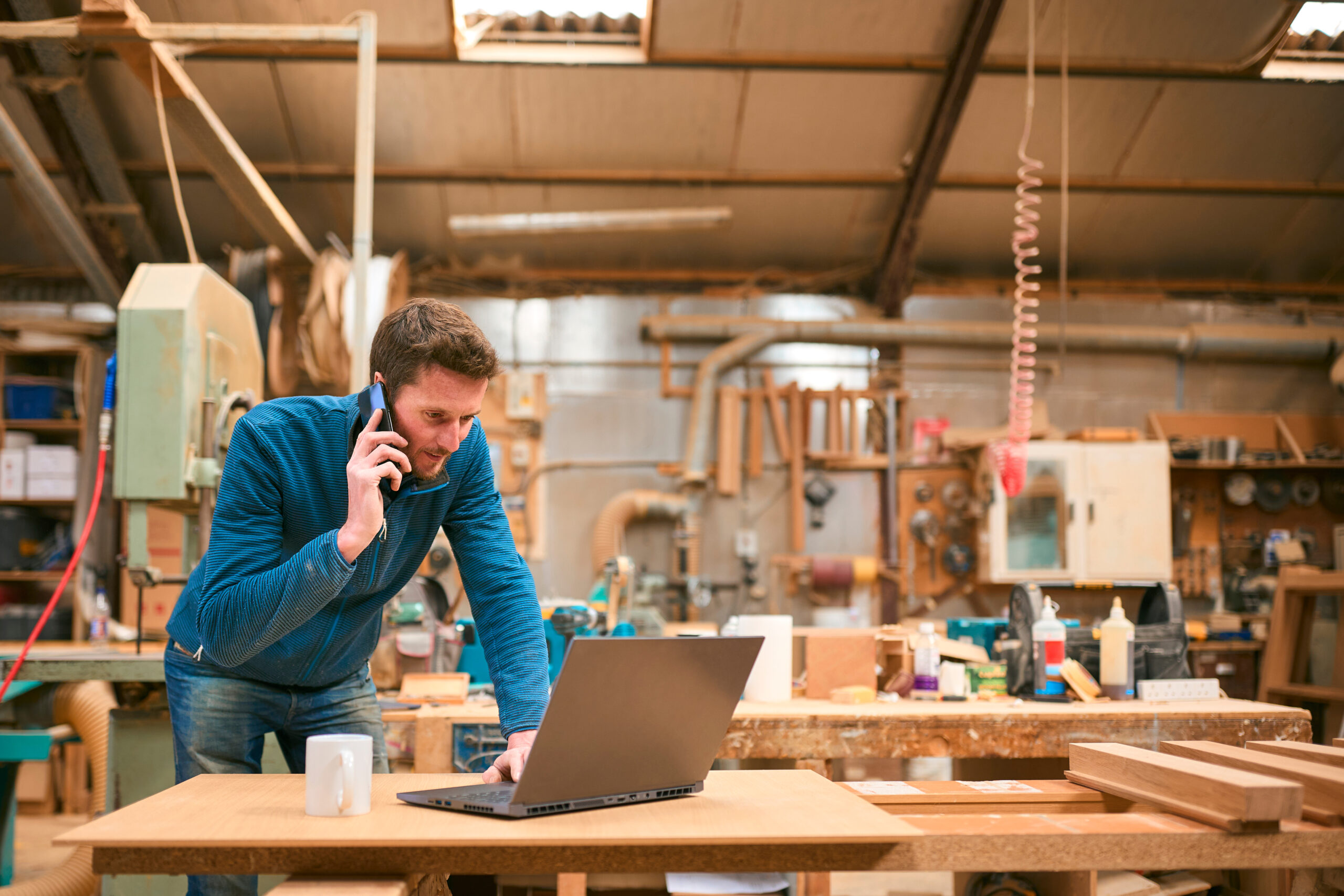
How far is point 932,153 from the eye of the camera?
17.7 feet

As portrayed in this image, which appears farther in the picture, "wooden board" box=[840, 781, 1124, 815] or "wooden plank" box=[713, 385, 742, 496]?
"wooden plank" box=[713, 385, 742, 496]

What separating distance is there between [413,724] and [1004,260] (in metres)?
5.05

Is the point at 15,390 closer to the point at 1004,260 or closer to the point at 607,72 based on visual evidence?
the point at 607,72

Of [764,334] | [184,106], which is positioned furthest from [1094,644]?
[184,106]

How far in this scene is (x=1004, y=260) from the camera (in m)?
6.42

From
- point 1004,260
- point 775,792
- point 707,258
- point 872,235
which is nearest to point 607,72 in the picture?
point 707,258

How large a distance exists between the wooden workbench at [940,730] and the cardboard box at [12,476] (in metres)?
4.01

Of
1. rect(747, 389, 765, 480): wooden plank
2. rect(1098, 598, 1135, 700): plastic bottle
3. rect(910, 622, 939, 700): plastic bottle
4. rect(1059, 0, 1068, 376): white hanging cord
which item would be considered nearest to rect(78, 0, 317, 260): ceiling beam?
rect(747, 389, 765, 480): wooden plank

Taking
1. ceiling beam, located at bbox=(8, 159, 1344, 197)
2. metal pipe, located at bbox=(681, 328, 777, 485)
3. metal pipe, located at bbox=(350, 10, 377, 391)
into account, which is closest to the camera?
metal pipe, located at bbox=(350, 10, 377, 391)

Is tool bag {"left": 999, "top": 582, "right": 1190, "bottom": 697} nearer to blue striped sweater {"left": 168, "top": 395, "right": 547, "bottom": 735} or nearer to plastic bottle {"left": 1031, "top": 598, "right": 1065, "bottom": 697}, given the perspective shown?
plastic bottle {"left": 1031, "top": 598, "right": 1065, "bottom": 697}

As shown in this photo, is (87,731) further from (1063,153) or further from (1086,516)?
(1063,153)

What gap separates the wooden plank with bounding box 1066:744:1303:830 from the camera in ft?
4.50

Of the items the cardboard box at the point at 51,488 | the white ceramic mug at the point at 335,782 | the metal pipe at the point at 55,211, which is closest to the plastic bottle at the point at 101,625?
the cardboard box at the point at 51,488

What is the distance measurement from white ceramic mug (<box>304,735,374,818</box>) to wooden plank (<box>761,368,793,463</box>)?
4.88 meters
